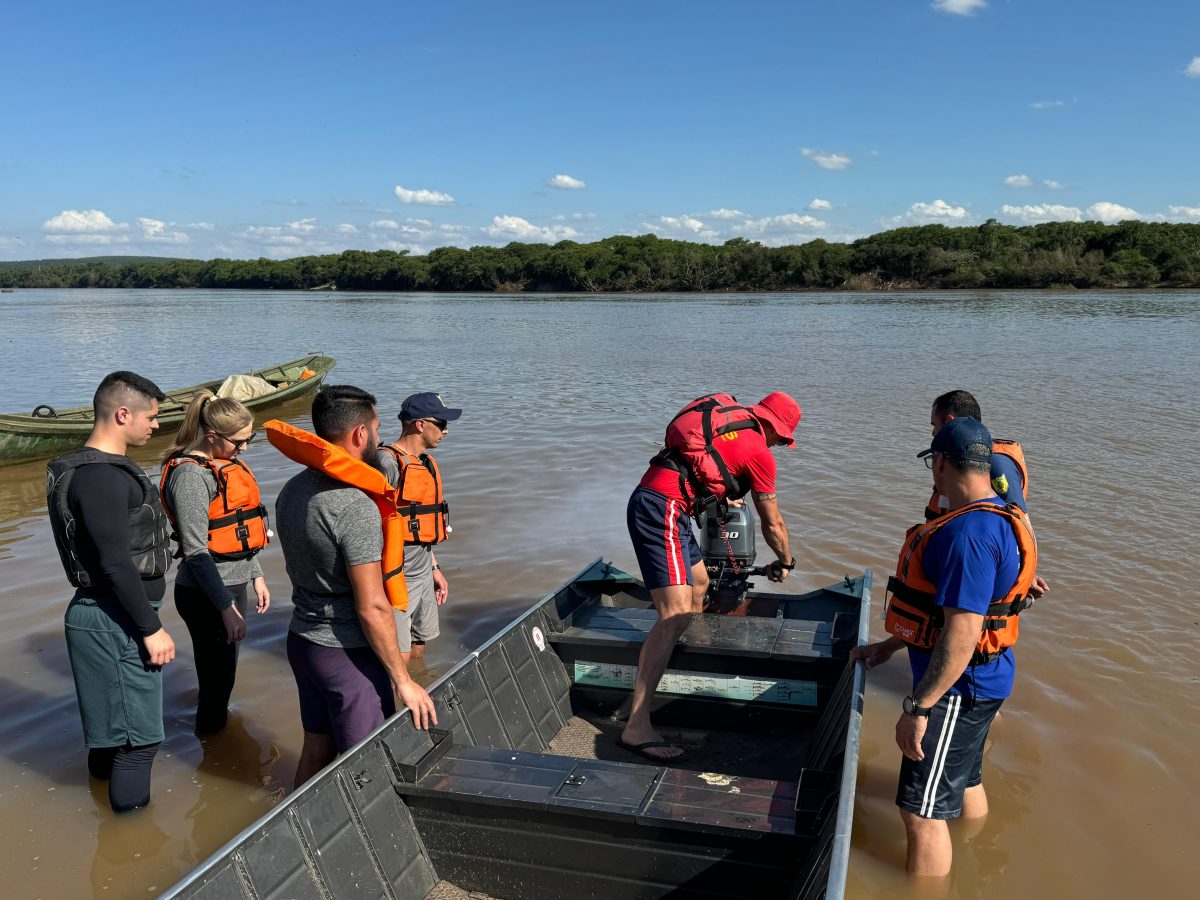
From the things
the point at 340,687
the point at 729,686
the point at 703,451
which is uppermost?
the point at 703,451

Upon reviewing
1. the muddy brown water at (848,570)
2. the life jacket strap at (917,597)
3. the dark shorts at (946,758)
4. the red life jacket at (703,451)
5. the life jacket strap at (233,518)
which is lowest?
the muddy brown water at (848,570)

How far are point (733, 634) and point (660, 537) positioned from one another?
2.81 feet

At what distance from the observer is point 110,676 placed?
3473 millimetres

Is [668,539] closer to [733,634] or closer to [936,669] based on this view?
[733,634]

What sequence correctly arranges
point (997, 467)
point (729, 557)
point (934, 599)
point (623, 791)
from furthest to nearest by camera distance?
point (729, 557), point (997, 467), point (623, 791), point (934, 599)

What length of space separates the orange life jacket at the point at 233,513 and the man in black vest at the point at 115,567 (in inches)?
28.4

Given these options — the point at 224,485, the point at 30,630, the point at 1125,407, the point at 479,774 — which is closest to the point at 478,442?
the point at 30,630

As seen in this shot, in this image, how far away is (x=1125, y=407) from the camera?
14.7 metres

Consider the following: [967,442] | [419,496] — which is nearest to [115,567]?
[419,496]

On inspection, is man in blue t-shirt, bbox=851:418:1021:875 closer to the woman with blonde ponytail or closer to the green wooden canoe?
the woman with blonde ponytail

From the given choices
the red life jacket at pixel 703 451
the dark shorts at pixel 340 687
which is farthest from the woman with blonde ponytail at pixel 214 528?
the red life jacket at pixel 703 451

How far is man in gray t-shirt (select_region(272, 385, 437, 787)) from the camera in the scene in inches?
119

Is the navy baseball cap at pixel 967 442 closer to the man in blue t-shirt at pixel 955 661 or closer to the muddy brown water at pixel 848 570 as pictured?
the man in blue t-shirt at pixel 955 661

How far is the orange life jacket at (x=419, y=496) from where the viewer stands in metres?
4.86
